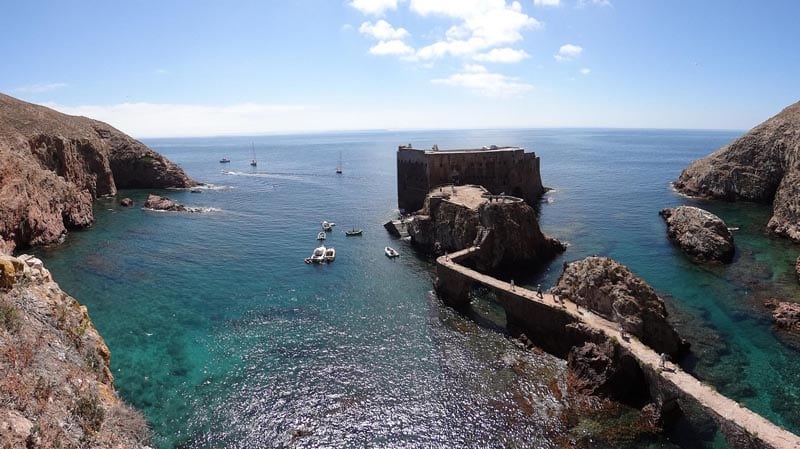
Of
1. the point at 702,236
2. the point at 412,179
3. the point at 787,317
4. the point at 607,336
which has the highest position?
the point at 412,179

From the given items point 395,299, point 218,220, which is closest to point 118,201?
point 218,220

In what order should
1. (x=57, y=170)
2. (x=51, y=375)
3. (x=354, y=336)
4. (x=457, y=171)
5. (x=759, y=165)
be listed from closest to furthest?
(x=51, y=375) → (x=354, y=336) → (x=457, y=171) → (x=57, y=170) → (x=759, y=165)

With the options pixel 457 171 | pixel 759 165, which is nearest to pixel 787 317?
pixel 457 171

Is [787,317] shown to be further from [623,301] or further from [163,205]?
[163,205]

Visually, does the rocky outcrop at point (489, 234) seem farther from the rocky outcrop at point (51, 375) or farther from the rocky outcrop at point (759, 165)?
the rocky outcrop at point (759, 165)

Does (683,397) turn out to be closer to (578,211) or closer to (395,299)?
(395,299)

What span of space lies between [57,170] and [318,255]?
57958mm

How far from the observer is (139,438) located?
2245 centimetres

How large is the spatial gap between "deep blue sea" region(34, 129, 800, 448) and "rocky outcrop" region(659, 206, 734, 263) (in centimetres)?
192

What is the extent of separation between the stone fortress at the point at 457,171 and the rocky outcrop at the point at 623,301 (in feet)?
135

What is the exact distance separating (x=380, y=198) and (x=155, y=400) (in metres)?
78.4

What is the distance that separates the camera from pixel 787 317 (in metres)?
40.5

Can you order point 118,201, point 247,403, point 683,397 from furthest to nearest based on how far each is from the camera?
point 118,201, point 247,403, point 683,397

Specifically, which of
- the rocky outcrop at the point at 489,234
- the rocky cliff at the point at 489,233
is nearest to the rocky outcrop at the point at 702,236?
the rocky outcrop at the point at 489,234
